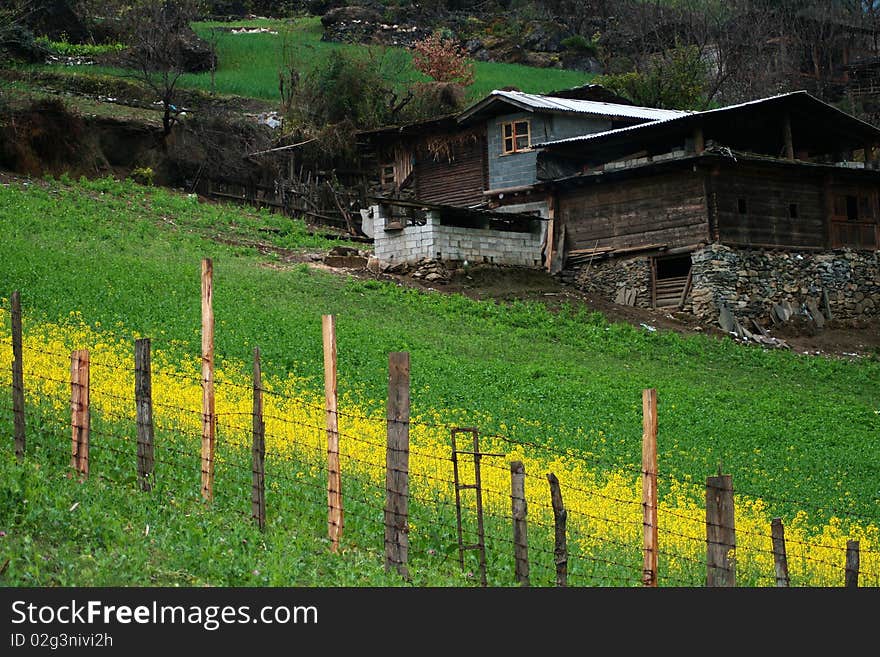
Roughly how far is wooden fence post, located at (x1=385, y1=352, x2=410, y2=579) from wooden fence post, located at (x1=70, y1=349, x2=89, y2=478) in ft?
12.1

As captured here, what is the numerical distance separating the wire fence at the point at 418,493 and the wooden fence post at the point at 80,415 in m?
0.03

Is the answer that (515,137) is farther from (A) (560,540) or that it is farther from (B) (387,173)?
(A) (560,540)

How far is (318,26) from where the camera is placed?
92688mm

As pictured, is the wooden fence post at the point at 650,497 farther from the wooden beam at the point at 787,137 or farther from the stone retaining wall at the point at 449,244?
the wooden beam at the point at 787,137

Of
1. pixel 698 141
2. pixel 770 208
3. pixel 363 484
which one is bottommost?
pixel 363 484

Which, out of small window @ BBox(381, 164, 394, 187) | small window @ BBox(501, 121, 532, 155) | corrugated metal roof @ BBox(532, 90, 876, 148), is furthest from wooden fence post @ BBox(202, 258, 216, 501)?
small window @ BBox(381, 164, 394, 187)

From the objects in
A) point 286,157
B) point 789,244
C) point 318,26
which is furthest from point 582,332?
point 318,26

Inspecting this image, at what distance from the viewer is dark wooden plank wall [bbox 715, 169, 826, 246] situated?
3812 centimetres

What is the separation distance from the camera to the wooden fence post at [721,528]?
11.0 meters

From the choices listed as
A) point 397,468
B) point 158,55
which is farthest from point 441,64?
Answer: point 397,468

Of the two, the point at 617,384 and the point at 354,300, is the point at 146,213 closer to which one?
the point at 354,300

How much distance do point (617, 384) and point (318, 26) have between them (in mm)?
71618

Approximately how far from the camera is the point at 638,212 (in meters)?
39.6

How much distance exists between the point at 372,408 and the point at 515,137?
24.1 meters
